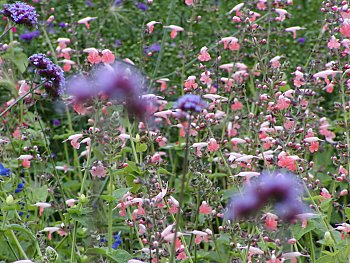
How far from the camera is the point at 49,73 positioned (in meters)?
2.98

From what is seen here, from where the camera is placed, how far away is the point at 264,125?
3891 millimetres

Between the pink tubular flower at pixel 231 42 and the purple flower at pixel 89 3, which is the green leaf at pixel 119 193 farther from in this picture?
the purple flower at pixel 89 3

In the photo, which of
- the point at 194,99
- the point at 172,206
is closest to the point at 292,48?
the point at 172,206

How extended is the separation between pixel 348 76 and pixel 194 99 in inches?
68.8

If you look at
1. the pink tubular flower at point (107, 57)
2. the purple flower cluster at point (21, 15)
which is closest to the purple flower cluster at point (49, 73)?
the purple flower cluster at point (21, 15)

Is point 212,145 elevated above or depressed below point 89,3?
above

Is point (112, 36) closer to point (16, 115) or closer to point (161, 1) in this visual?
point (161, 1)

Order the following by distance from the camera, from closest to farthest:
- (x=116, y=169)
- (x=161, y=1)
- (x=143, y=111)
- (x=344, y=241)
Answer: (x=143, y=111) → (x=344, y=241) → (x=116, y=169) → (x=161, y=1)

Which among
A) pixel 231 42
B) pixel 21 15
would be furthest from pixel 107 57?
pixel 231 42

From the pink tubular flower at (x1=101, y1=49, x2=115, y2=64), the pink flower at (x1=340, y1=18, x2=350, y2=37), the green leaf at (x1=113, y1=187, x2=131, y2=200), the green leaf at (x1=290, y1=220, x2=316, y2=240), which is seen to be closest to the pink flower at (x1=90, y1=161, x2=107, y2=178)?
the green leaf at (x1=113, y1=187, x2=131, y2=200)

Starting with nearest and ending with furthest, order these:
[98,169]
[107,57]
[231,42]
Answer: [98,169], [107,57], [231,42]

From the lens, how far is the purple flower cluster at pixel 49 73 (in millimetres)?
2955

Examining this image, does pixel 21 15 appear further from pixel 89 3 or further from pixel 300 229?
pixel 89 3

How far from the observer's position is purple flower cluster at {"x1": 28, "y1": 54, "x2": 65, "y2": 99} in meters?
2.96
